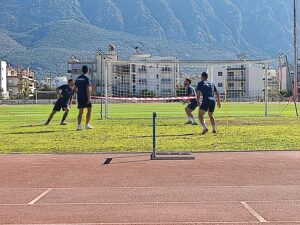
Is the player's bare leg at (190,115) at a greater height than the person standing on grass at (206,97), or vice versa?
the person standing on grass at (206,97)

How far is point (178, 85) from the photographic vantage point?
62281 millimetres

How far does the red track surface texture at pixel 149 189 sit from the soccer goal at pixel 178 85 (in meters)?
23.7

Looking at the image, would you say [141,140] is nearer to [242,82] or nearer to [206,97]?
[206,97]

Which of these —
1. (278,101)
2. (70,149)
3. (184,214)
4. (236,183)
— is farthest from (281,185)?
(278,101)

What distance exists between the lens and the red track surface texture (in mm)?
7863

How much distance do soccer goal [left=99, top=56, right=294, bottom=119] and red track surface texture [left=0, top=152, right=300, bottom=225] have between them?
935 inches

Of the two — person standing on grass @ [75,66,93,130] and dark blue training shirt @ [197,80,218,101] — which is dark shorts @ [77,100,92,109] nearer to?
person standing on grass @ [75,66,93,130]

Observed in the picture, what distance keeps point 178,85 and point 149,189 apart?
52503 millimetres

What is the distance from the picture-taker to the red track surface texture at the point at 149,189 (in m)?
7.86

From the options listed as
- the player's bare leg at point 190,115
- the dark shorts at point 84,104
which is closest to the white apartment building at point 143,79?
the player's bare leg at point 190,115

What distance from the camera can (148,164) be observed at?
1286 cm

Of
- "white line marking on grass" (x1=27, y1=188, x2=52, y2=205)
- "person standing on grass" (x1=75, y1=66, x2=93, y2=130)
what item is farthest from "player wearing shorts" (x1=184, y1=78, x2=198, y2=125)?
"white line marking on grass" (x1=27, y1=188, x2=52, y2=205)

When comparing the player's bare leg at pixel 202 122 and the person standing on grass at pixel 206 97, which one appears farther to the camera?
the person standing on grass at pixel 206 97

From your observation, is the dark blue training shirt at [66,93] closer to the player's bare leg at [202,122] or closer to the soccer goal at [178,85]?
the player's bare leg at [202,122]
